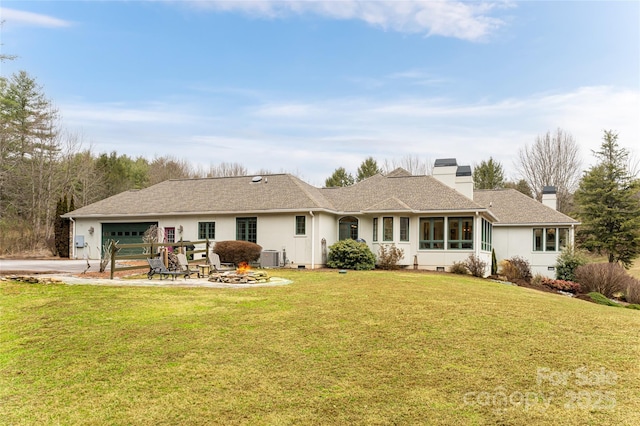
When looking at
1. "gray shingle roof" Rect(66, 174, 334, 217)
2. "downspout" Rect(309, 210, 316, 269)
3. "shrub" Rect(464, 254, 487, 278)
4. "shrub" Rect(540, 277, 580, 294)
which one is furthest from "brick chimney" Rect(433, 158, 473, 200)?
"downspout" Rect(309, 210, 316, 269)

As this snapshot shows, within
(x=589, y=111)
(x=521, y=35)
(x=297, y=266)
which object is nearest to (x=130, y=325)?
(x=297, y=266)

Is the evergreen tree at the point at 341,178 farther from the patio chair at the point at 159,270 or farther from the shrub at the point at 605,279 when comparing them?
the patio chair at the point at 159,270

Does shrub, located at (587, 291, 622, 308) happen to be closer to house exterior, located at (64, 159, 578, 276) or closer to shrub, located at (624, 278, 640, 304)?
shrub, located at (624, 278, 640, 304)

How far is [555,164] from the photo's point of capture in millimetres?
45125

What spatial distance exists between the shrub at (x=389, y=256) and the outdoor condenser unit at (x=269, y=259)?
5.07 metres

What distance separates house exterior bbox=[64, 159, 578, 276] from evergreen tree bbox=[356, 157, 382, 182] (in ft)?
65.8

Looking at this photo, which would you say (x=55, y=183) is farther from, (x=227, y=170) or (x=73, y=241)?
(x=227, y=170)

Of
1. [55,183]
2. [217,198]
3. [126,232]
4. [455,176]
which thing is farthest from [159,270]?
[55,183]

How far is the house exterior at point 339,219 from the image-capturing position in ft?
70.6

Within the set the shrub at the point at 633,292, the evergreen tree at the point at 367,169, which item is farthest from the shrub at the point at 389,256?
the evergreen tree at the point at 367,169

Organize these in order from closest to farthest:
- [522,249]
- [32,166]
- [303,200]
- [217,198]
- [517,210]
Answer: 1. [303,200]
2. [217,198]
3. [522,249]
4. [517,210]
5. [32,166]

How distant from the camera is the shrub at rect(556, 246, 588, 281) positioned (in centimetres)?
2277

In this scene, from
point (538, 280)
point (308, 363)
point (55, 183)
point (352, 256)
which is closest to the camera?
point (308, 363)
